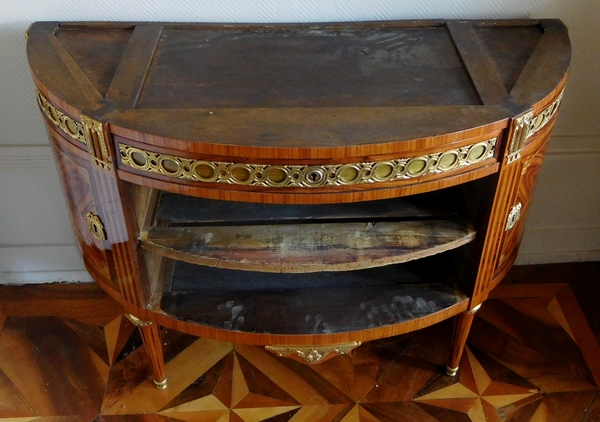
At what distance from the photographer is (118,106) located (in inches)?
27.7

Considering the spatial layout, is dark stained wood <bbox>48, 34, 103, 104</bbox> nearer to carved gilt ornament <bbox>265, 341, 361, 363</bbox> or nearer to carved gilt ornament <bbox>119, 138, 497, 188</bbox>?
carved gilt ornament <bbox>119, 138, 497, 188</bbox>

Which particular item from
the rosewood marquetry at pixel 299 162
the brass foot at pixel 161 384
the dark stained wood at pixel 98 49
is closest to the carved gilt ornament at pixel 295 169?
the rosewood marquetry at pixel 299 162

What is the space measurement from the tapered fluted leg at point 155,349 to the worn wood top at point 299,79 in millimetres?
368

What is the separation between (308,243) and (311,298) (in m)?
0.13

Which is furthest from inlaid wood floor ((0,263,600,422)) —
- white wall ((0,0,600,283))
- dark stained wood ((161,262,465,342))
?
dark stained wood ((161,262,465,342))

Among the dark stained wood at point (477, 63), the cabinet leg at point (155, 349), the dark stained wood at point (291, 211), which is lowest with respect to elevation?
the cabinet leg at point (155, 349)

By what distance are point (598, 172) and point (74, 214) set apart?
94 centimetres

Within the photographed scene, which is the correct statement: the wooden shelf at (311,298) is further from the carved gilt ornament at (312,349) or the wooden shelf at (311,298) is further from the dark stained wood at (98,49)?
the dark stained wood at (98,49)

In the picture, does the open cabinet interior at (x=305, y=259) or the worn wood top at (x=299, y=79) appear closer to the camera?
the worn wood top at (x=299, y=79)

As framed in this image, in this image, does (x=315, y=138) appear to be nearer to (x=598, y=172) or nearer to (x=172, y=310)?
(x=172, y=310)

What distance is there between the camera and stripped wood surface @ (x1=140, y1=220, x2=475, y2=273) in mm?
791

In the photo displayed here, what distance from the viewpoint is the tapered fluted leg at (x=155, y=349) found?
94 cm

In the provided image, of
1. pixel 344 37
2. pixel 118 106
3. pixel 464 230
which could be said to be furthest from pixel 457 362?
pixel 118 106

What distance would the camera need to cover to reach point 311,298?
91cm
